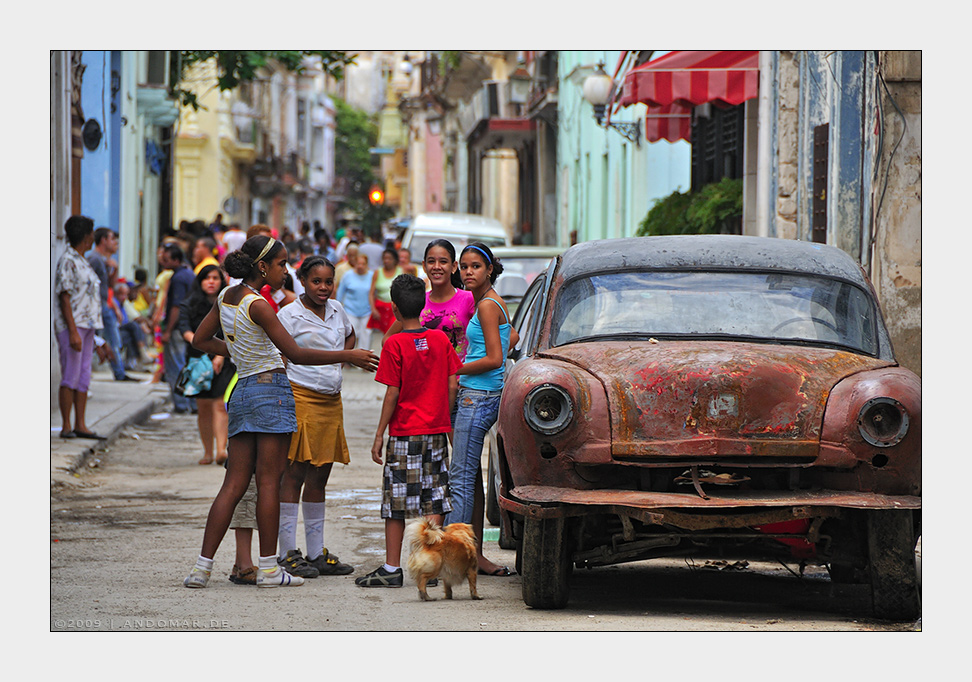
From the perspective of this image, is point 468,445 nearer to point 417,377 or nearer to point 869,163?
point 417,377

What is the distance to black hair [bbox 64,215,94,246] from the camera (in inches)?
433

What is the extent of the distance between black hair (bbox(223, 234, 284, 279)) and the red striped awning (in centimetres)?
775

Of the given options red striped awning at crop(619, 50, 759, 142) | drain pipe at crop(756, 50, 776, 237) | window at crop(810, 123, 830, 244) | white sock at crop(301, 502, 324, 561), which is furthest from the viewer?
drain pipe at crop(756, 50, 776, 237)

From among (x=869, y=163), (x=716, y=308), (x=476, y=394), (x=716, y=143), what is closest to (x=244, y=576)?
(x=476, y=394)

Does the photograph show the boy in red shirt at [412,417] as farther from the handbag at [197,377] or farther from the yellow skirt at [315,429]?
the handbag at [197,377]

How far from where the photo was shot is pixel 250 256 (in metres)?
6.53

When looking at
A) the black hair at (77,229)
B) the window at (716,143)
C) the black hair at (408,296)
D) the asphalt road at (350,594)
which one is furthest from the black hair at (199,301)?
the window at (716,143)

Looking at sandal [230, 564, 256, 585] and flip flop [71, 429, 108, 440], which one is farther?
flip flop [71, 429, 108, 440]

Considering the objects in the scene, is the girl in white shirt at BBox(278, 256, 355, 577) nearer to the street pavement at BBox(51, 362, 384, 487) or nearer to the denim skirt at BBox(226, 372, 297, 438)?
the denim skirt at BBox(226, 372, 297, 438)

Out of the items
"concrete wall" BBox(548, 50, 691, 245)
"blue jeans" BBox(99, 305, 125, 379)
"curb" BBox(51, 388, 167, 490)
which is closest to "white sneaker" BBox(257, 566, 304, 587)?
"curb" BBox(51, 388, 167, 490)

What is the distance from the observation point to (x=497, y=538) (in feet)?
27.1

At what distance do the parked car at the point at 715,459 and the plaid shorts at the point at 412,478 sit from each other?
584 millimetres

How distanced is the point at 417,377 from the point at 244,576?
4.29 ft

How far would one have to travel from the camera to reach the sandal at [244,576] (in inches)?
266
